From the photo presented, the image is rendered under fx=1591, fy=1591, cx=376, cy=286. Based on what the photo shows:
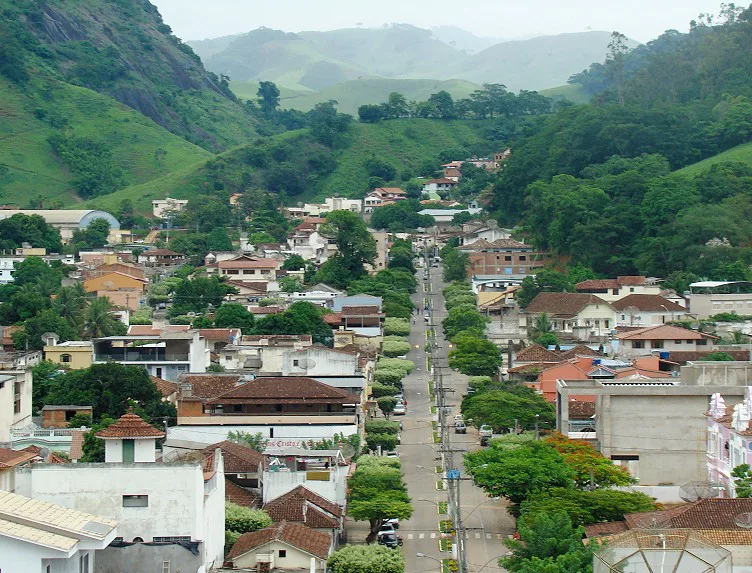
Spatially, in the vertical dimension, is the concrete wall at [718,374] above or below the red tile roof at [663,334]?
above

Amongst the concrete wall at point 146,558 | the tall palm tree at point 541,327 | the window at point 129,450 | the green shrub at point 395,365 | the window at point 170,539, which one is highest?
the window at point 129,450

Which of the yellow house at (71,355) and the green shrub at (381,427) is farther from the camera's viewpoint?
the yellow house at (71,355)

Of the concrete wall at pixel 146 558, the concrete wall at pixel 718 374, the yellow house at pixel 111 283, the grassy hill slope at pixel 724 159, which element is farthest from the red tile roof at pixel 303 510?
the grassy hill slope at pixel 724 159

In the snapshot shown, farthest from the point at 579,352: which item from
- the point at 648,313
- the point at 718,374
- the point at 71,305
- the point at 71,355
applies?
the point at 71,305

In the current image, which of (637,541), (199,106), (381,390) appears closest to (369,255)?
(381,390)

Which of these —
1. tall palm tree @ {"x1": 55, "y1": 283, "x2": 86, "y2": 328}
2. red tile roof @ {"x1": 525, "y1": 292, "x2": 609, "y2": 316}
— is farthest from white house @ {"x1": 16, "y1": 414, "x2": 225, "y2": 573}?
red tile roof @ {"x1": 525, "y1": 292, "x2": 609, "y2": 316}

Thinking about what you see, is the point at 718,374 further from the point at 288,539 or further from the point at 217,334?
the point at 217,334

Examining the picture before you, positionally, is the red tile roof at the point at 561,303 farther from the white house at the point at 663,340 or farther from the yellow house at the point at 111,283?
the yellow house at the point at 111,283
